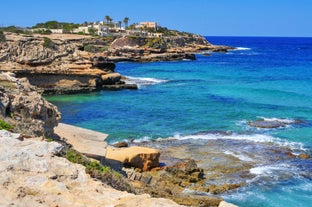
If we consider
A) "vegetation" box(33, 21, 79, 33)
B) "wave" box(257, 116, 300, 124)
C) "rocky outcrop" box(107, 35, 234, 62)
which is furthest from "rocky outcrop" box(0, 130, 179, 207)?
"vegetation" box(33, 21, 79, 33)

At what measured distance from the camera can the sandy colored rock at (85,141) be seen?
15086mm

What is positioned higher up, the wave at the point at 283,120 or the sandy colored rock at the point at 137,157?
the sandy colored rock at the point at 137,157

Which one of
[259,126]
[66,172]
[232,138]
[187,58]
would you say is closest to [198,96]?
[259,126]

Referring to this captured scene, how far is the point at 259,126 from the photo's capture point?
29891 millimetres

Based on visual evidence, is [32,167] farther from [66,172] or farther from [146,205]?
[146,205]

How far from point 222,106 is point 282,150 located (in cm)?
1375

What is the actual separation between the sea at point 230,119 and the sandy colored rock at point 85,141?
18.7 ft

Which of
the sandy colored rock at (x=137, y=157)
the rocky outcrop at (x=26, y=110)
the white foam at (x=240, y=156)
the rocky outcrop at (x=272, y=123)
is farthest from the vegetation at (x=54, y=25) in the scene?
the rocky outcrop at (x=26, y=110)

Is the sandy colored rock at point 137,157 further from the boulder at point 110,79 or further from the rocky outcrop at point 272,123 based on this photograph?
the boulder at point 110,79

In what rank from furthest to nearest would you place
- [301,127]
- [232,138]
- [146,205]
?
[301,127]
[232,138]
[146,205]

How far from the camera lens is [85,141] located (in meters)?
16.9

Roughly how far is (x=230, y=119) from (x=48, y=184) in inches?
1046

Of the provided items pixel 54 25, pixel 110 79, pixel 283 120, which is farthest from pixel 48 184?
pixel 54 25

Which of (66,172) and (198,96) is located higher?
(66,172)
